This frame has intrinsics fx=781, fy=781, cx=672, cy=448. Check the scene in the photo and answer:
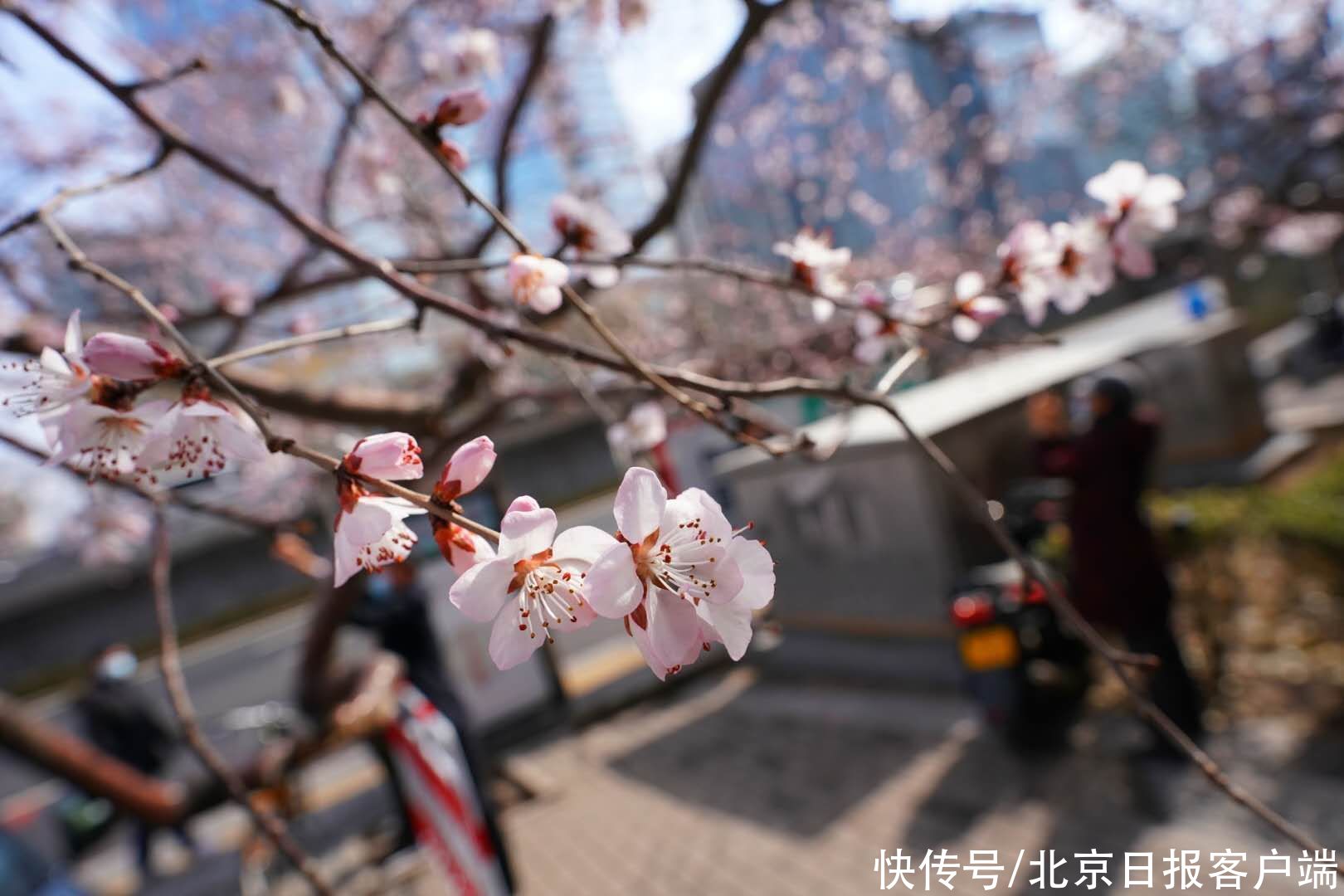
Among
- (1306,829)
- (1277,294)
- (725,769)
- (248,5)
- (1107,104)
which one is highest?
(248,5)

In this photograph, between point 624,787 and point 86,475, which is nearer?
point 86,475

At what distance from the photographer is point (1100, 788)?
3291 millimetres

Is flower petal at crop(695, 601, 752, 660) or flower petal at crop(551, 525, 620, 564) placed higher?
flower petal at crop(551, 525, 620, 564)

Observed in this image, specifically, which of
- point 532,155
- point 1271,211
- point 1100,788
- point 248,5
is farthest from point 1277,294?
point 248,5

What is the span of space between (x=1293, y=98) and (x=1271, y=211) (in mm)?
3637

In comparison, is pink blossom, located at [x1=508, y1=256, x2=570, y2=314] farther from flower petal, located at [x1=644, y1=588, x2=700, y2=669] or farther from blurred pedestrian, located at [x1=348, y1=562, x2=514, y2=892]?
blurred pedestrian, located at [x1=348, y1=562, x2=514, y2=892]

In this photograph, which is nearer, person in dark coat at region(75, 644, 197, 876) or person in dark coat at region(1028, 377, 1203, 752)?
person in dark coat at region(1028, 377, 1203, 752)

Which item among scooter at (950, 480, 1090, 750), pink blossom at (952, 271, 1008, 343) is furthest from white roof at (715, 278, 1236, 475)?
pink blossom at (952, 271, 1008, 343)

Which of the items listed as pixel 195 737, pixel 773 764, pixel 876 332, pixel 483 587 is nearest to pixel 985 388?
pixel 773 764

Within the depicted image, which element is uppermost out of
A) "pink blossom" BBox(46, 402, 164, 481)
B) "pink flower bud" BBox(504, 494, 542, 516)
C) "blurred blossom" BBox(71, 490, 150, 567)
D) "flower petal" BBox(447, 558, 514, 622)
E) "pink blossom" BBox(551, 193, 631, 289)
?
"blurred blossom" BBox(71, 490, 150, 567)

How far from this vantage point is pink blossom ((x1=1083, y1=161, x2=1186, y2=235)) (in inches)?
65.4

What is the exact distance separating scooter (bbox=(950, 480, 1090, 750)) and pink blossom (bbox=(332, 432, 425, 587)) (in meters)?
3.27

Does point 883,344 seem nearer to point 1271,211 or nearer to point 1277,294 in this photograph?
point 1271,211

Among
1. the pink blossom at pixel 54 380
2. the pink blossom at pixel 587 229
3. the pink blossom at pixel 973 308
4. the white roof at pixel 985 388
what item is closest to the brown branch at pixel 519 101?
the white roof at pixel 985 388
